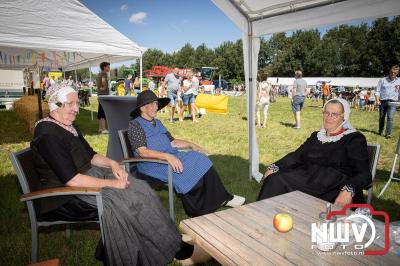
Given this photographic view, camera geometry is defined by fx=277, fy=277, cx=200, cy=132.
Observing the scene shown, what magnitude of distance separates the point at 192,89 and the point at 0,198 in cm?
748

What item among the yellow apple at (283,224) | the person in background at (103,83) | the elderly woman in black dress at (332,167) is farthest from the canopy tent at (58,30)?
the yellow apple at (283,224)

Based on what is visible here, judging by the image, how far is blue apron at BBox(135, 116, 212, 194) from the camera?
308cm

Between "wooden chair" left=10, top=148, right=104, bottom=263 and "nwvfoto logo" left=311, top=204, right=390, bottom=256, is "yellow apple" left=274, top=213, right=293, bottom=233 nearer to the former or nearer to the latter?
"nwvfoto logo" left=311, top=204, right=390, bottom=256

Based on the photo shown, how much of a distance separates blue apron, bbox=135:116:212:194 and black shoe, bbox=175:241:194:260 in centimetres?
70

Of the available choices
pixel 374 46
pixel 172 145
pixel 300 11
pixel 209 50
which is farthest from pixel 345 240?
pixel 209 50

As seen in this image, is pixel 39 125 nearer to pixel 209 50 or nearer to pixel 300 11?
pixel 300 11

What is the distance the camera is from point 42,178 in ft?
7.35

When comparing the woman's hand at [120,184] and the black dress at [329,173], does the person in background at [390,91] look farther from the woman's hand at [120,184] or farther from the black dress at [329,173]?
the woman's hand at [120,184]

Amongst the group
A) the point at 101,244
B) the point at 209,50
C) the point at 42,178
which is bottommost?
the point at 101,244

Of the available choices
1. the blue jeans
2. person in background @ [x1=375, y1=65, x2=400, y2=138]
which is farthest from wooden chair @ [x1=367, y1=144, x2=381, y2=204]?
person in background @ [x1=375, y1=65, x2=400, y2=138]

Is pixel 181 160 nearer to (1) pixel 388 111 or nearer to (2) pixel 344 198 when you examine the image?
(2) pixel 344 198

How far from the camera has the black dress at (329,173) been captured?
2619 mm

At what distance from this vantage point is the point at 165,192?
163 inches

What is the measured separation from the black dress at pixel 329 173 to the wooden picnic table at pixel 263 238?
672 millimetres
